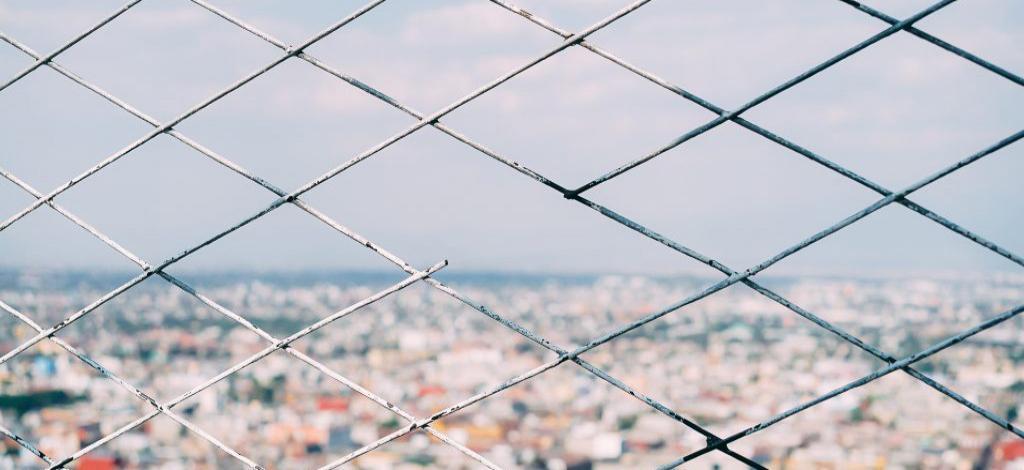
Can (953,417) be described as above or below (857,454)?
above

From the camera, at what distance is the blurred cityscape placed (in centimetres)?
638

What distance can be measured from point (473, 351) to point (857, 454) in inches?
189

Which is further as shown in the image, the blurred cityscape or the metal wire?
the blurred cityscape

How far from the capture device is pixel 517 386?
16.9 ft

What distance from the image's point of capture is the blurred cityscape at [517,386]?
6.38 m

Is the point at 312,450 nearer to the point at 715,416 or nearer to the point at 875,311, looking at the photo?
the point at 715,416

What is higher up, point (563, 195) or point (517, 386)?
point (563, 195)

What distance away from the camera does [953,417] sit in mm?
7293

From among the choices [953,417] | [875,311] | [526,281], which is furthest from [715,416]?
[526,281]

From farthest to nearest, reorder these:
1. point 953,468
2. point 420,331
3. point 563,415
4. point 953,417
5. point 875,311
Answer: point 420,331, point 875,311, point 563,415, point 953,417, point 953,468

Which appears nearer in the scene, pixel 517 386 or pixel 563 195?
pixel 563 195

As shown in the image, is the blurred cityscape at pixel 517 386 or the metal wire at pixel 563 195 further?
the blurred cityscape at pixel 517 386

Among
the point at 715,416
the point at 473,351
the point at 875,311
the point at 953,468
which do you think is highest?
Result: the point at 875,311

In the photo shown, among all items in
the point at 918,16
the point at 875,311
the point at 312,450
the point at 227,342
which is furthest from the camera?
the point at 875,311
